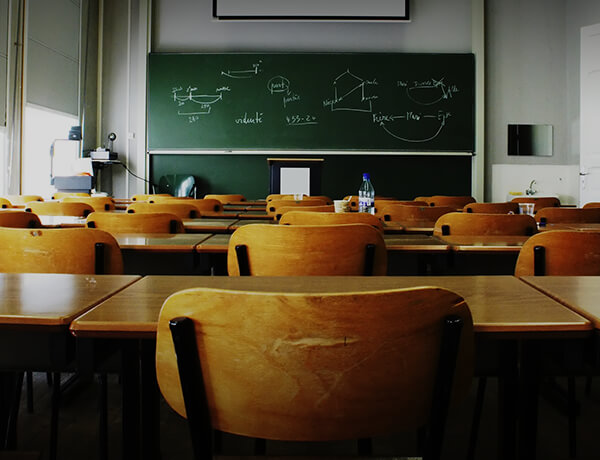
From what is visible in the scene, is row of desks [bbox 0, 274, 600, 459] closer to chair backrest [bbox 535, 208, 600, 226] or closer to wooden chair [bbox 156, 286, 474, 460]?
wooden chair [bbox 156, 286, 474, 460]

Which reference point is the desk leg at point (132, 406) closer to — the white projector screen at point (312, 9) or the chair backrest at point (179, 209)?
the chair backrest at point (179, 209)

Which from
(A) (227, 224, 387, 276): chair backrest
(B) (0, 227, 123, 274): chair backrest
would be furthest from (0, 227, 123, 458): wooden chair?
(A) (227, 224, 387, 276): chair backrest

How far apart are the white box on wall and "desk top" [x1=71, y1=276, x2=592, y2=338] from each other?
7.28 meters

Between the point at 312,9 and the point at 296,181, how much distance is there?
2817 mm

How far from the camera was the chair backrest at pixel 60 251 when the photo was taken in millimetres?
1549

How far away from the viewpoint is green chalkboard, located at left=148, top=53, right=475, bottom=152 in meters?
7.65

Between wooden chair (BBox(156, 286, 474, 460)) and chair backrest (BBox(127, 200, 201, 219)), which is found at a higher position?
chair backrest (BBox(127, 200, 201, 219))

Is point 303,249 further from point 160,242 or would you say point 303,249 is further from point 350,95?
point 350,95

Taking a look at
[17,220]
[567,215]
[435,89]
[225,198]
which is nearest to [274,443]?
[17,220]

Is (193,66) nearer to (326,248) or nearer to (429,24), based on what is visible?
(429,24)

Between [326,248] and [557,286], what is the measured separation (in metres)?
0.68

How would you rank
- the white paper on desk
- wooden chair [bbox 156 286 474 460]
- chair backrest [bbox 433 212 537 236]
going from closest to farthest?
1. wooden chair [bbox 156 286 474 460]
2. chair backrest [bbox 433 212 537 236]
3. the white paper on desk

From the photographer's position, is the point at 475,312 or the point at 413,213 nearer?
the point at 475,312

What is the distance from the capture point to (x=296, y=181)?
261 inches
